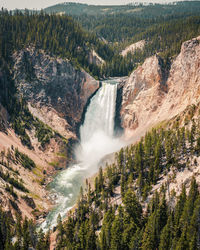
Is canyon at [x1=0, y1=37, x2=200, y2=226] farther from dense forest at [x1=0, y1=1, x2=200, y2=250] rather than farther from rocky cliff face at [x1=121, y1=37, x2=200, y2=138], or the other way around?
dense forest at [x1=0, y1=1, x2=200, y2=250]

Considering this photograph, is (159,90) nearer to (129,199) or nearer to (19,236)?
(129,199)

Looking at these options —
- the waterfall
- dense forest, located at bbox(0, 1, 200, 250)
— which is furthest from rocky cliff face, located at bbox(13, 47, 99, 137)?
dense forest, located at bbox(0, 1, 200, 250)

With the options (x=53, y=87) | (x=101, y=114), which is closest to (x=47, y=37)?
(x=53, y=87)

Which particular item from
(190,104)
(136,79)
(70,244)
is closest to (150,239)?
(70,244)

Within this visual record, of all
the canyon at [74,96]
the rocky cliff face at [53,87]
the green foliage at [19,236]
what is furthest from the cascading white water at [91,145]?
the green foliage at [19,236]

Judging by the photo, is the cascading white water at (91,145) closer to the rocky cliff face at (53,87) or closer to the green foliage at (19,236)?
the rocky cliff face at (53,87)
